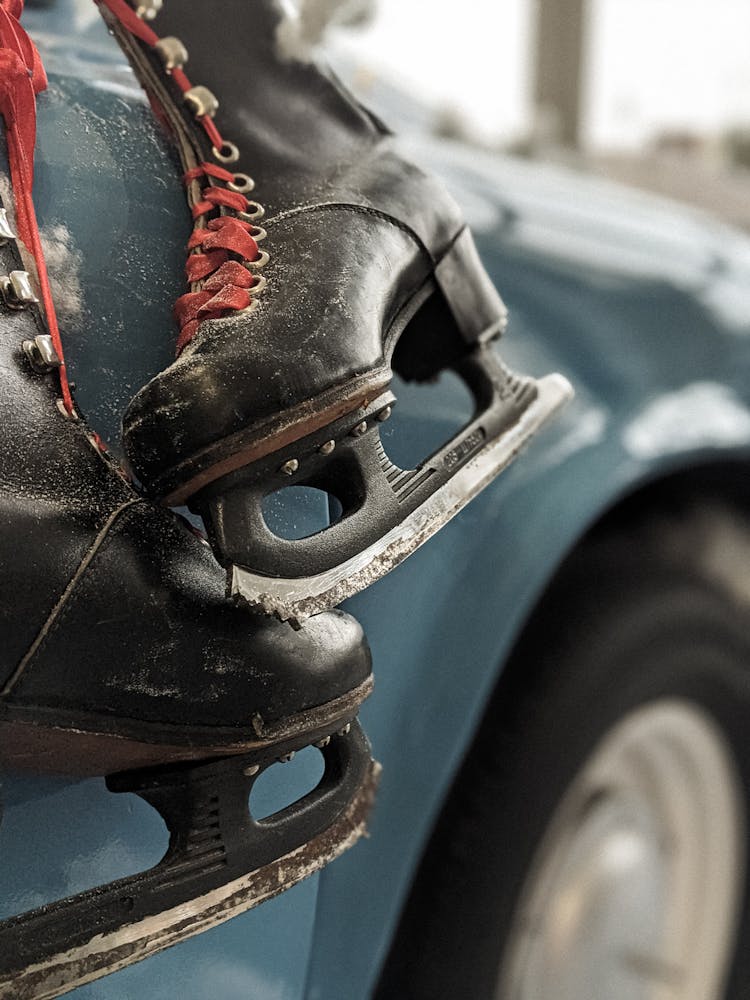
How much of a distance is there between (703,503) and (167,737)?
994 millimetres

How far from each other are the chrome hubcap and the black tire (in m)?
0.04

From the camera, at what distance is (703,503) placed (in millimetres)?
1464

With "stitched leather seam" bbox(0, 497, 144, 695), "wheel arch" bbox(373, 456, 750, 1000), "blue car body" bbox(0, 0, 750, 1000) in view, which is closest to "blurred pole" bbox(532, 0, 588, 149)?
"blue car body" bbox(0, 0, 750, 1000)

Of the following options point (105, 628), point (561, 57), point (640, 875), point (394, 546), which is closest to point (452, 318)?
point (394, 546)

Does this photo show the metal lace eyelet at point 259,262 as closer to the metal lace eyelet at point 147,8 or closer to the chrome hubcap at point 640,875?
the metal lace eyelet at point 147,8

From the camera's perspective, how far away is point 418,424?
3.00 feet

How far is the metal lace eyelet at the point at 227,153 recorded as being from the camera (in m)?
0.79

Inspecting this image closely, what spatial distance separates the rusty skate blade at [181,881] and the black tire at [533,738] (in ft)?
1.45

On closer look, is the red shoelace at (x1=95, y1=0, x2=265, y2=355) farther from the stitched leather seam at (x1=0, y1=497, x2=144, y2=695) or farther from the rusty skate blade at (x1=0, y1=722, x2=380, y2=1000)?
the rusty skate blade at (x1=0, y1=722, x2=380, y2=1000)

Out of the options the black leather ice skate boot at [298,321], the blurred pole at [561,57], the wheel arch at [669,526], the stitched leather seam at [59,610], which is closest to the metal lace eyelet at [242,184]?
the black leather ice skate boot at [298,321]

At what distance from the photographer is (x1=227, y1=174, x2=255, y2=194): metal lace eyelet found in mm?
777

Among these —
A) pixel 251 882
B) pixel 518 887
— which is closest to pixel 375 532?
pixel 251 882

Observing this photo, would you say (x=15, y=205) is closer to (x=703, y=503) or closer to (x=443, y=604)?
(x=443, y=604)

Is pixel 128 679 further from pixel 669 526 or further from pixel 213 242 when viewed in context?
pixel 669 526
